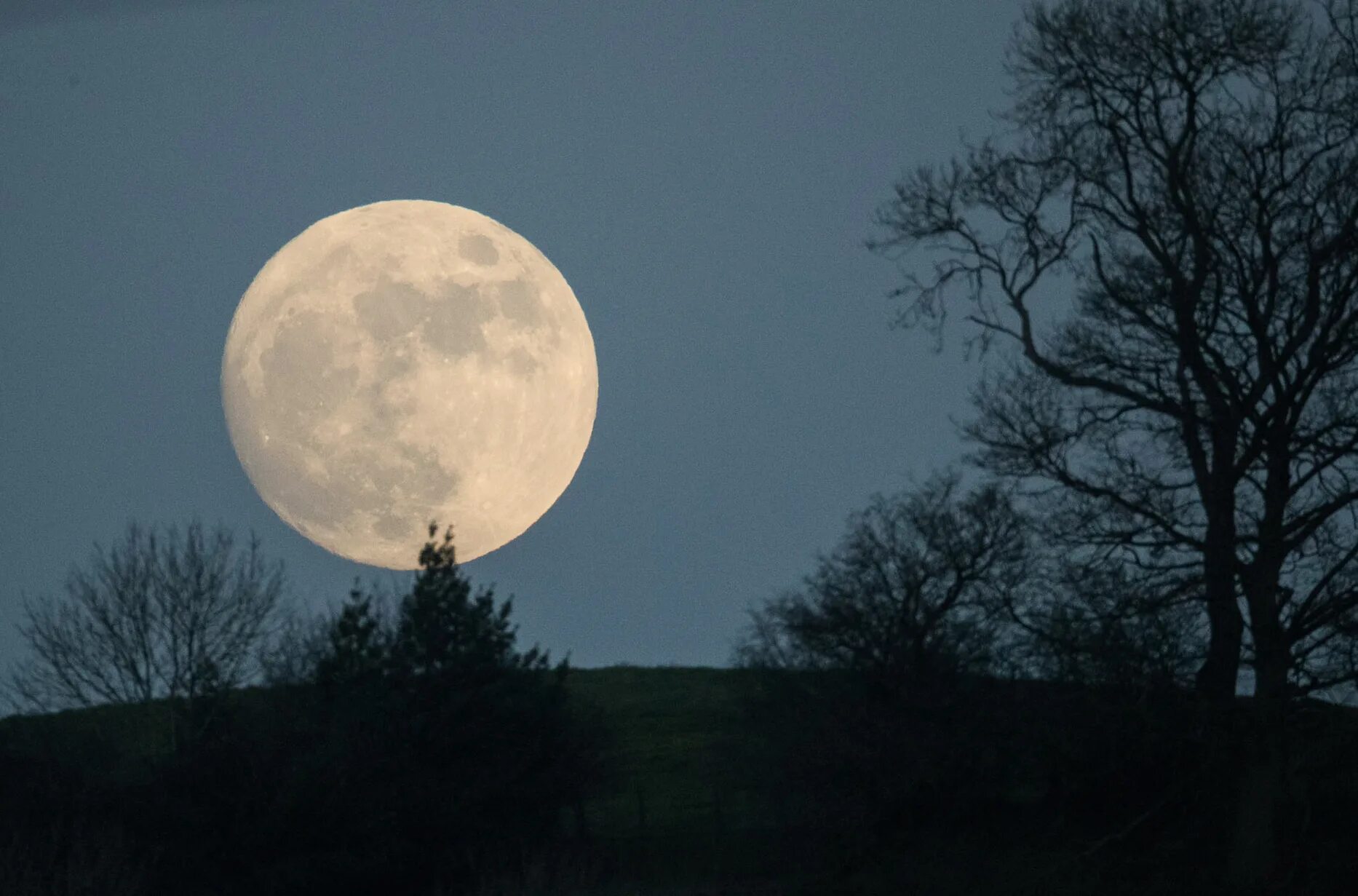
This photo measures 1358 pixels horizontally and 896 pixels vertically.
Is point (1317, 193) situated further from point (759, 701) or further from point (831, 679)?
point (759, 701)

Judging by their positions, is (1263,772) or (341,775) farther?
(341,775)

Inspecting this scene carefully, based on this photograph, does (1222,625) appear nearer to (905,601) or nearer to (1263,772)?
(1263,772)

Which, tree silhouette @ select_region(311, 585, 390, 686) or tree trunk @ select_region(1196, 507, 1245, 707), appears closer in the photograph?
tree trunk @ select_region(1196, 507, 1245, 707)

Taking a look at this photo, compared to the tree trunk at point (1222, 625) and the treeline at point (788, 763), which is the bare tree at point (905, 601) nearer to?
the treeline at point (788, 763)

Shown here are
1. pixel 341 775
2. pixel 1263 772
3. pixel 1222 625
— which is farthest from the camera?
pixel 341 775


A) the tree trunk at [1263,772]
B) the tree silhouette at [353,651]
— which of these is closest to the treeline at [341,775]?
the tree silhouette at [353,651]

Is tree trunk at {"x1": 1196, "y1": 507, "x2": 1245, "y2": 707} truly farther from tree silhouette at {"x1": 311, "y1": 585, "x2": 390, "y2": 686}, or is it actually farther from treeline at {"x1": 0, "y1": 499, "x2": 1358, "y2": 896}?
tree silhouette at {"x1": 311, "y1": 585, "x2": 390, "y2": 686}

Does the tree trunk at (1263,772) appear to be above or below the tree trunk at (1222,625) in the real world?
below

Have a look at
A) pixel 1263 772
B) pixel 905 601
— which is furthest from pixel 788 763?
pixel 1263 772

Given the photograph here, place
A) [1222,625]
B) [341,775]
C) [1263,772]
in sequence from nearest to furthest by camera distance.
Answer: [1222,625], [1263,772], [341,775]

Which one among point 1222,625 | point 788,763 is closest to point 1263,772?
point 1222,625

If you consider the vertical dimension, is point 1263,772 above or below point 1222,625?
below

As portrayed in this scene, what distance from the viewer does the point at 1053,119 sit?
711 inches

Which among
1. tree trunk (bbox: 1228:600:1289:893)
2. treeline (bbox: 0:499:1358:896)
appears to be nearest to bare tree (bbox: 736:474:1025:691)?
treeline (bbox: 0:499:1358:896)
